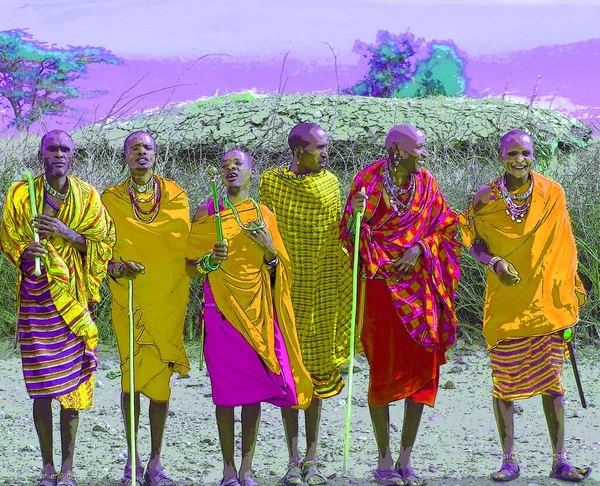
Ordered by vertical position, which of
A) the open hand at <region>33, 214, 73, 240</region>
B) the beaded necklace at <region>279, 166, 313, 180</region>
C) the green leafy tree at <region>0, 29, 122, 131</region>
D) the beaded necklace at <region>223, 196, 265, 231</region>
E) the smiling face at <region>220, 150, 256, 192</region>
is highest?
the smiling face at <region>220, 150, 256, 192</region>

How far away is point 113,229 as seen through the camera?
18.4 ft

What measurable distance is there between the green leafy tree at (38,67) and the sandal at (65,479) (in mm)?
23792

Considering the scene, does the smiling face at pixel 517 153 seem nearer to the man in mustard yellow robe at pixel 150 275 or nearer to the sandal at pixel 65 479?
the man in mustard yellow robe at pixel 150 275

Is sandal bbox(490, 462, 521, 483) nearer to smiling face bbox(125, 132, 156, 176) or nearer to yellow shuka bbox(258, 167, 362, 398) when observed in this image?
yellow shuka bbox(258, 167, 362, 398)

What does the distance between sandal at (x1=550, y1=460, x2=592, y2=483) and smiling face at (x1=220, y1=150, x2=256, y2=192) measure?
2.48 meters

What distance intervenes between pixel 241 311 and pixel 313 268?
0.65 m

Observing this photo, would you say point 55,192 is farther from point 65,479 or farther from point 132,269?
point 65,479

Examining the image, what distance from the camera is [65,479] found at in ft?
18.4

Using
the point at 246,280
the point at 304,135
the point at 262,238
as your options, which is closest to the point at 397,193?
the point at 304,135

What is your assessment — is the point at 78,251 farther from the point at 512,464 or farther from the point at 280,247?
the point at 512,464

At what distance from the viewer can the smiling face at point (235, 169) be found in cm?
550

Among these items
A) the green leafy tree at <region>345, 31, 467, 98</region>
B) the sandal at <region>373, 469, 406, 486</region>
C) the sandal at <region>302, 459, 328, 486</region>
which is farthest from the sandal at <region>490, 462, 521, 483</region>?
the green leafy tree at <region>345, 31, 467, 98</region>

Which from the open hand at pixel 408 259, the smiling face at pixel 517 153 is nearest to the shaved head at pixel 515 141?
the smiling face at pixel 517 153

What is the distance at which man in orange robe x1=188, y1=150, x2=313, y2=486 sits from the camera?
550 cm
